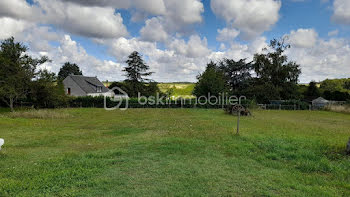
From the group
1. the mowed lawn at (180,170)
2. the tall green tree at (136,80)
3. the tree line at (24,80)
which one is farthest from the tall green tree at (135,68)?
the mowed lawn at (180,170)

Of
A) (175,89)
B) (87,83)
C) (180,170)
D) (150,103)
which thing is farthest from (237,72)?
(180,170)

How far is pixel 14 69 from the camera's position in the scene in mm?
24578

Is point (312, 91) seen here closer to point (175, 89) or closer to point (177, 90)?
point (175, 89)

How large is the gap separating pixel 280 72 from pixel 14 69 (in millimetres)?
43355

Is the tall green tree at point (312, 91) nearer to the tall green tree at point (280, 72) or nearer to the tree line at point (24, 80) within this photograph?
the tall green tree at point (280, 72)

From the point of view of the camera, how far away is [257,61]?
144ft

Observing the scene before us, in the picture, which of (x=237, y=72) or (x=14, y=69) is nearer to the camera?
(x=14, y=69)

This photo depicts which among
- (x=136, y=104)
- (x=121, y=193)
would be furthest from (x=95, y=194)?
(x=136, y=104)

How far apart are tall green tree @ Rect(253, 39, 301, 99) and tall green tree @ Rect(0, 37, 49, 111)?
3871 centimetres

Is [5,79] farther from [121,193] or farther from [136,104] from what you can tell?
[121,193]

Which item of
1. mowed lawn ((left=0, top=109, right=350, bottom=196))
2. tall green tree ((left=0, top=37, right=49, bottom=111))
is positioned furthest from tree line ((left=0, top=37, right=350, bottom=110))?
mowed lawn ((left=0, top=109, right=350, bottom=196))

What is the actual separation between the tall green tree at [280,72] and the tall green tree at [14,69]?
3871 cm

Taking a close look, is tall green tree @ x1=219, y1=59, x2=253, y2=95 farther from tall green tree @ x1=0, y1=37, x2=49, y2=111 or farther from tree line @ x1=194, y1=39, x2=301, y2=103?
tall green tree @ x1=0, y1=37, x2=49, y2=111

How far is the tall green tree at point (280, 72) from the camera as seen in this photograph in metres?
42.4
